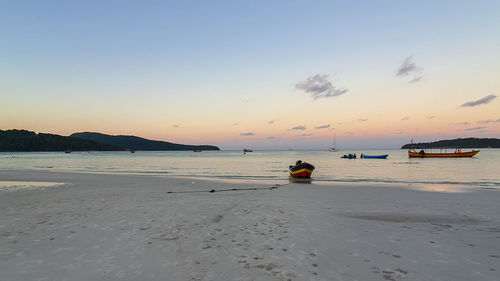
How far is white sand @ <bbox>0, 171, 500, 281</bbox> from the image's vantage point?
20.4 ft

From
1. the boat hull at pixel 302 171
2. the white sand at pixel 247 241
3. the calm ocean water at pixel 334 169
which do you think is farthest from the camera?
the calm ocean water at pixel 334 169

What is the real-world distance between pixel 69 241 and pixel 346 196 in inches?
618

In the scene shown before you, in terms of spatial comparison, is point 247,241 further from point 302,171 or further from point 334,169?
point 334,169

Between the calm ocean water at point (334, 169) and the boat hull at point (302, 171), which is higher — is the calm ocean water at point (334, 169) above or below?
below

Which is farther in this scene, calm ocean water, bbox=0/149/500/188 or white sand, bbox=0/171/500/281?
calm ocean water, bbox=0/149/500/188

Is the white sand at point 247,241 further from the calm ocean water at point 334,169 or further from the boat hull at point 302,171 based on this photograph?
the calm ocean water at point 334,169

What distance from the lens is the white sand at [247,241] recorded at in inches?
245

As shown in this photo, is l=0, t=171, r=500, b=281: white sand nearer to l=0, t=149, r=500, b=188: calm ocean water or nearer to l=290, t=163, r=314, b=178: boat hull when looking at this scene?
l=290, t=163, r=314, b=178: boat hull

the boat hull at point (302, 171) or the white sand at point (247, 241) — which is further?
the boat hull at point (302, 171)

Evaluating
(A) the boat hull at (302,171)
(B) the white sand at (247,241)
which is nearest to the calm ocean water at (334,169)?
(A) the boat hull at (302,171)

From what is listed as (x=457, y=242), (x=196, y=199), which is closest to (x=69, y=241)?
(x=196, y=199)

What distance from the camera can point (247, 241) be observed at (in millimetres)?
8438

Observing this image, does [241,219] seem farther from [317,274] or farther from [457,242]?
[457,242]

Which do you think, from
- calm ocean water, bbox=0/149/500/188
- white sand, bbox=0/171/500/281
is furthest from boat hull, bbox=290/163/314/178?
white sand, bbox=0/171/500/281
